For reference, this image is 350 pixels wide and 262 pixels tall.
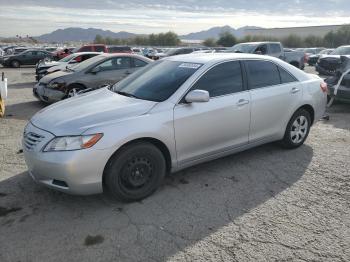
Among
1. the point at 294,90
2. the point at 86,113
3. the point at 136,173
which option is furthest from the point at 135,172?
the point at 294,90

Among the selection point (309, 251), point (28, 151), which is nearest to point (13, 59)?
point (28, 151)

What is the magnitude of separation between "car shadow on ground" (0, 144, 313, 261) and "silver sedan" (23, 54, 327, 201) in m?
0.30

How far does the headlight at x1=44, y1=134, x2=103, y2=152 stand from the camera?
11.4ft

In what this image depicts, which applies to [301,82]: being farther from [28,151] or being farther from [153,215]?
[28,151]

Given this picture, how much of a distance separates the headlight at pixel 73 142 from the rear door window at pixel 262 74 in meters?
2.40

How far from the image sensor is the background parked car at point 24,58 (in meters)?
26.8

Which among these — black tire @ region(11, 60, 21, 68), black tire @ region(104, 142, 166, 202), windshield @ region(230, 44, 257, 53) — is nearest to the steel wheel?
black tire @ region(104, 142, 166, 202)

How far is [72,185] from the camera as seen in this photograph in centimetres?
353

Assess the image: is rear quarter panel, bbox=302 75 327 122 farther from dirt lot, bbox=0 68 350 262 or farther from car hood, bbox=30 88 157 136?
car hood, bbox=30 88 157 136

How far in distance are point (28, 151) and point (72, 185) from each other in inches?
27.0

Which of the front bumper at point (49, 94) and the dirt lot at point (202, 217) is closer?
the dirt lot at point (202, 217)

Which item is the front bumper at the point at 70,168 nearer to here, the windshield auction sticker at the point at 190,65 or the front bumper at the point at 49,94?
the windshield auction sticker at the point at 190,65

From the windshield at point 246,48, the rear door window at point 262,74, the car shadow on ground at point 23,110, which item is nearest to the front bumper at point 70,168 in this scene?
the rear door window at point 262,74

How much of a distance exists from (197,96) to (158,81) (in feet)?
2.43
